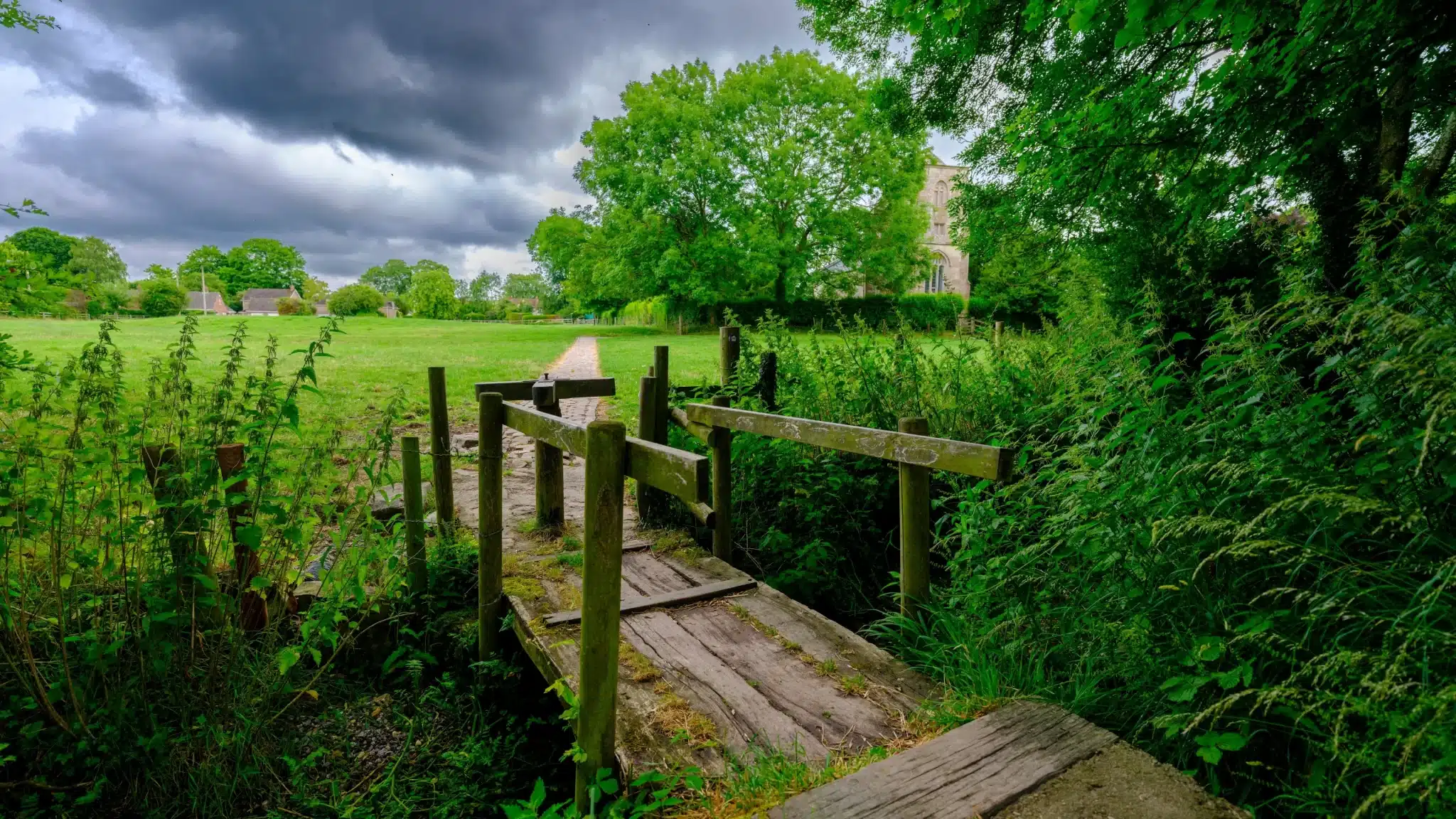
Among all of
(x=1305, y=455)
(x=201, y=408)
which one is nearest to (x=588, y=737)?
(x=201, y=408)

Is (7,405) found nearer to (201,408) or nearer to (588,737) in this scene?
(201,408)

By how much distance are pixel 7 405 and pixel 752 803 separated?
12.8 feet

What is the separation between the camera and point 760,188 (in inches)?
1310

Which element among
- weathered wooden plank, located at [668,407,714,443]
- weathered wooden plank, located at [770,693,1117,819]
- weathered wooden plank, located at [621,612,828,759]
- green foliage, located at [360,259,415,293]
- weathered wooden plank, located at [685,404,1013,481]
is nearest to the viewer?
weathered wooden plank, located at [770,693,1117,819]

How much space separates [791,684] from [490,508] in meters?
2.12

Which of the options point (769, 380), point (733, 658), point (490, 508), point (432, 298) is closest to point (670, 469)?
point (733, 658)

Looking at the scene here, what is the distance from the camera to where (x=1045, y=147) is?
6137 millimetres

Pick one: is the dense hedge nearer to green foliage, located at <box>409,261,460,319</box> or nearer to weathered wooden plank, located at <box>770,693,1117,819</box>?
weathered wooden plank, located at <box>770,693,1117,819</box>

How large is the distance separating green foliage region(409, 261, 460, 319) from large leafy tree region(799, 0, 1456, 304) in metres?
88.8

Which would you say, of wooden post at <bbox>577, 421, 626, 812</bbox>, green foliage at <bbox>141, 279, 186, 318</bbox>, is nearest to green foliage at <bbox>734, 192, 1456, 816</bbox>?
wooden post at <bbox>577, 421, 626, 812</bbox>

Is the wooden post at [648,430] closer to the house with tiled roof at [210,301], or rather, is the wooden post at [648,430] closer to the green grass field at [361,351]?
the green grass field at [361,351]

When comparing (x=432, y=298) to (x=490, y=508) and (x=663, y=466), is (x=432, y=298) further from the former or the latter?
(x=663, y=466)

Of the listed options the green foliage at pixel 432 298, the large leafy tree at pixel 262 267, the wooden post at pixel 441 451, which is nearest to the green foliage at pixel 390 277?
the large leafy tree at pixel 262 267

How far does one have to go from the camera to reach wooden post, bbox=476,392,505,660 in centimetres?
419
